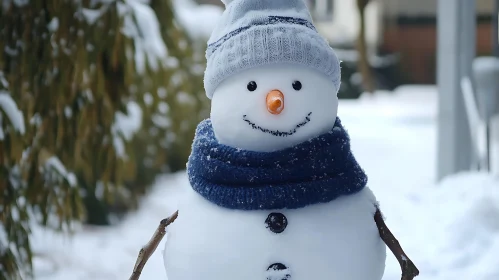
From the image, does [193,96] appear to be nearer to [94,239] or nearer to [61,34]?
[94,239]

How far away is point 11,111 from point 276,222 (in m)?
1.25

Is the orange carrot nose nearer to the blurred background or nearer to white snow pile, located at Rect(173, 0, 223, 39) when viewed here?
the blurred background

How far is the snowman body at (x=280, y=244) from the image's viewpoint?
1.56 metres

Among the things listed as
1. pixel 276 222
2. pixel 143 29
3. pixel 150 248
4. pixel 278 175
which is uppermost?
pixel 143 29

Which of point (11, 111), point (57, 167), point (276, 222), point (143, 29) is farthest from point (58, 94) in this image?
point (276, 222)

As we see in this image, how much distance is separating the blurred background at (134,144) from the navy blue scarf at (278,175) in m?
0.96

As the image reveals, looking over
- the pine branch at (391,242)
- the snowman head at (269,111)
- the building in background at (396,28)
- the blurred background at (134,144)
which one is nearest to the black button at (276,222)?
the snowman head at (269,111)

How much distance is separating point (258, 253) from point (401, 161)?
5.38 m

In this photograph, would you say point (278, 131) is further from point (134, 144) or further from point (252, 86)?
point (134, 144)

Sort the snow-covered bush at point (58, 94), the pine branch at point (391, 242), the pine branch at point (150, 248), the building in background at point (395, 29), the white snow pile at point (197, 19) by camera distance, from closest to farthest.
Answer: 1. the pine branch at point (391, 242)
2. the pine branch at point (150, 248)
3. the snow-covered bush at point (58, 94)
4. the white snow pile at point (197, 19)
5. the building in background at point (395, 29)

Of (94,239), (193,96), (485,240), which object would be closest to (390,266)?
(485,240)

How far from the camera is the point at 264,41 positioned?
1.61m

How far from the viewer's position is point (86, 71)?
2.64 metres

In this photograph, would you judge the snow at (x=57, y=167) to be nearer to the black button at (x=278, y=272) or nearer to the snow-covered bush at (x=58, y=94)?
the snow-covered bush at (x=58, y=94)
